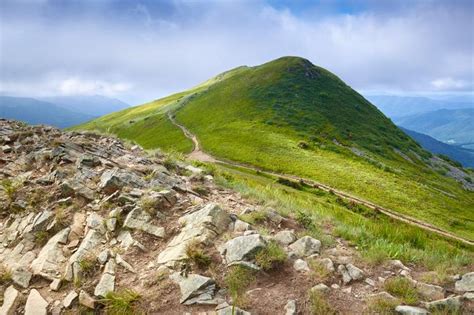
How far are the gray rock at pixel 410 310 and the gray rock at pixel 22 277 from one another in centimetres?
815

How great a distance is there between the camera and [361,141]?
244 ft

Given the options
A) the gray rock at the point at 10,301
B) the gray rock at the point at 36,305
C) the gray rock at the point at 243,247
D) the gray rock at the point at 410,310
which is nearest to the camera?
the gray rock at the point at 410,310

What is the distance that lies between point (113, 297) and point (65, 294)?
1301mm

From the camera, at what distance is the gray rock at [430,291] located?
21.9ft

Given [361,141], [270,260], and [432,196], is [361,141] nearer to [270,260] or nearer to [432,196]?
[432,196]

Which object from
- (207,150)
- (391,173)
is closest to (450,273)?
(391,173)

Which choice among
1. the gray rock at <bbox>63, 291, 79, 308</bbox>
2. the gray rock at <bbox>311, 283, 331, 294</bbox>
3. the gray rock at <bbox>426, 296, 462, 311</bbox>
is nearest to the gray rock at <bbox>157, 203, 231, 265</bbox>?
the gray rock at <bbox>63, 291, 79, 308</bbox>

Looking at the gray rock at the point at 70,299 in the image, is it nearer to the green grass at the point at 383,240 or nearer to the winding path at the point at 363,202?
the green grass at the point at 383,240

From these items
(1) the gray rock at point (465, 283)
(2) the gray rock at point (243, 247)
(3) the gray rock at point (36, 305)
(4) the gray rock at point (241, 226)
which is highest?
(4) the gray rock at point (241, 226)

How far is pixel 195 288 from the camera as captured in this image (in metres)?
7.14

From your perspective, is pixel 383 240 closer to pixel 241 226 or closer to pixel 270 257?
pixel 270 257

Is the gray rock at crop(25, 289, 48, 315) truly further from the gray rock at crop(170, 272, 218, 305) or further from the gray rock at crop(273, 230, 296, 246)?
the gray rock at crop(273, 230, 296, 246)

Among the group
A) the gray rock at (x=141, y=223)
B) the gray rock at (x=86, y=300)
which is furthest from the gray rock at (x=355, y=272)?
the gray rock at (x=86, y=300)

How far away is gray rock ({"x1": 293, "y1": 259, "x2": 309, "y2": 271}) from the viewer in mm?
7707
